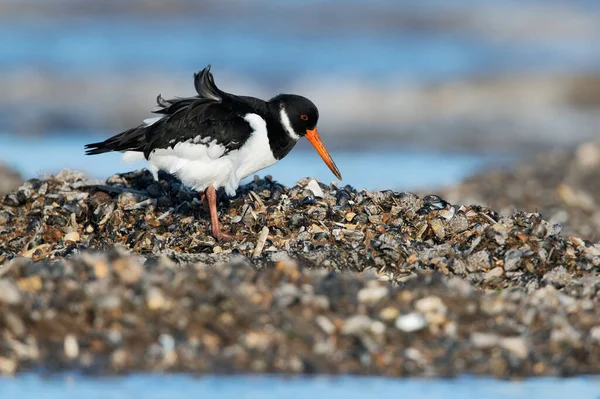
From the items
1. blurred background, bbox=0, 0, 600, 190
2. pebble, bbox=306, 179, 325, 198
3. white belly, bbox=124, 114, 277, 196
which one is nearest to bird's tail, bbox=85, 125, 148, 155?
white belly, bbox=124, 114, 277, 196

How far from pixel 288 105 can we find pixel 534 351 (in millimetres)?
3371

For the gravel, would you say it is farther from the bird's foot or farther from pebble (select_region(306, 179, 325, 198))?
pebble (select_region(306, 179, 325, 198))

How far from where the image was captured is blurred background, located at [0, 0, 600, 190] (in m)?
14.4

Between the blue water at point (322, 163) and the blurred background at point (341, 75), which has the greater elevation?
the blurred background at point (341, 75)

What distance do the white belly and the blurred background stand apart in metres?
3.70

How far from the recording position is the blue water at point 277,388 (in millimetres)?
4215

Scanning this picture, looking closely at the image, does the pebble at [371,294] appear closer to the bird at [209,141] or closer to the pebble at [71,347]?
the pebble at [71,347]

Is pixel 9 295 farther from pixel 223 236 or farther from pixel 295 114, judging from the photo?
pixel 295 114

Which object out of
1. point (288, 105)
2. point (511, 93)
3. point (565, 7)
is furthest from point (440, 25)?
point (288, 105)

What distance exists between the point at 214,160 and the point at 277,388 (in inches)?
119

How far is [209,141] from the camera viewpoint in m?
7.04

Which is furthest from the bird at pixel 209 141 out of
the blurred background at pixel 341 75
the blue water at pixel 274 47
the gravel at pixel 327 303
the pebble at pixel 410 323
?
the blue water at pixel 274 47

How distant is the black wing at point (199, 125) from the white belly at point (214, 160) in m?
0.05

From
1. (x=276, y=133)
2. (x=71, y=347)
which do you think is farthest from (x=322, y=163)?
(x=71, y=347)
